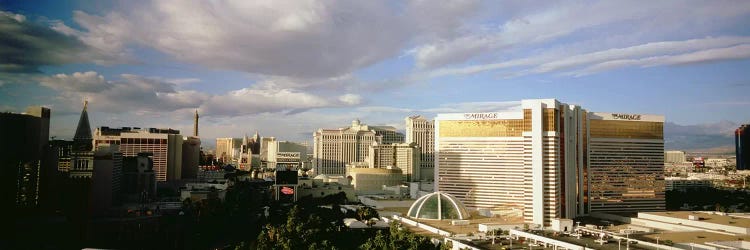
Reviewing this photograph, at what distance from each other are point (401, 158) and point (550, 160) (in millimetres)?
101095

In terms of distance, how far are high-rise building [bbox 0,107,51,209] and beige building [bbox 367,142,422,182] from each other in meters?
106

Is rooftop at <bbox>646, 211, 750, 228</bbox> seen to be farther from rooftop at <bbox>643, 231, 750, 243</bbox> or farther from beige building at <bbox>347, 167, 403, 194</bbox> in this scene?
beige building at <bbox>347, 167, 403, 194</bbox>

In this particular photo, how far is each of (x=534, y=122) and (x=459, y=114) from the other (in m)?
21.7

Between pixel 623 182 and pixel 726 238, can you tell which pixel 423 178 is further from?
pixel 726 238

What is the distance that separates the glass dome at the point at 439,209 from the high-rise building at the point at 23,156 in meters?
67.0

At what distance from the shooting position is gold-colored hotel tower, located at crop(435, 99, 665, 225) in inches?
3509

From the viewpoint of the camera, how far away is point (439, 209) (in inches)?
3605

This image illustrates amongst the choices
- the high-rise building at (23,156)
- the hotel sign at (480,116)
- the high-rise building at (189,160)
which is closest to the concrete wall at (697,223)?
the hotel sign at (480,116)

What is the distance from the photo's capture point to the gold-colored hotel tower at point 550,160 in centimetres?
8912

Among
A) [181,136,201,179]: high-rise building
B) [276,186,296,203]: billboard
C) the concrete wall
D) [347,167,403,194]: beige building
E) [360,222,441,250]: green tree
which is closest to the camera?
→ [360,222,441,250]: green tree

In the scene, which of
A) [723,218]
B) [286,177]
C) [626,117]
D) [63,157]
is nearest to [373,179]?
[286,177]

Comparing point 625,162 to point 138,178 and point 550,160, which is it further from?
point 138,178

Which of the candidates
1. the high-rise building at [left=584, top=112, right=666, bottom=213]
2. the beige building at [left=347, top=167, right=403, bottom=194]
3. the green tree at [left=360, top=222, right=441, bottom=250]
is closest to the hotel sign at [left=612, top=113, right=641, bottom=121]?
the high-rise building at [left=584, top=112, right=666, bottom=213]

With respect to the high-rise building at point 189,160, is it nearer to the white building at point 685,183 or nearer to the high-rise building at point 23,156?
the high-rise building at point 23,156
